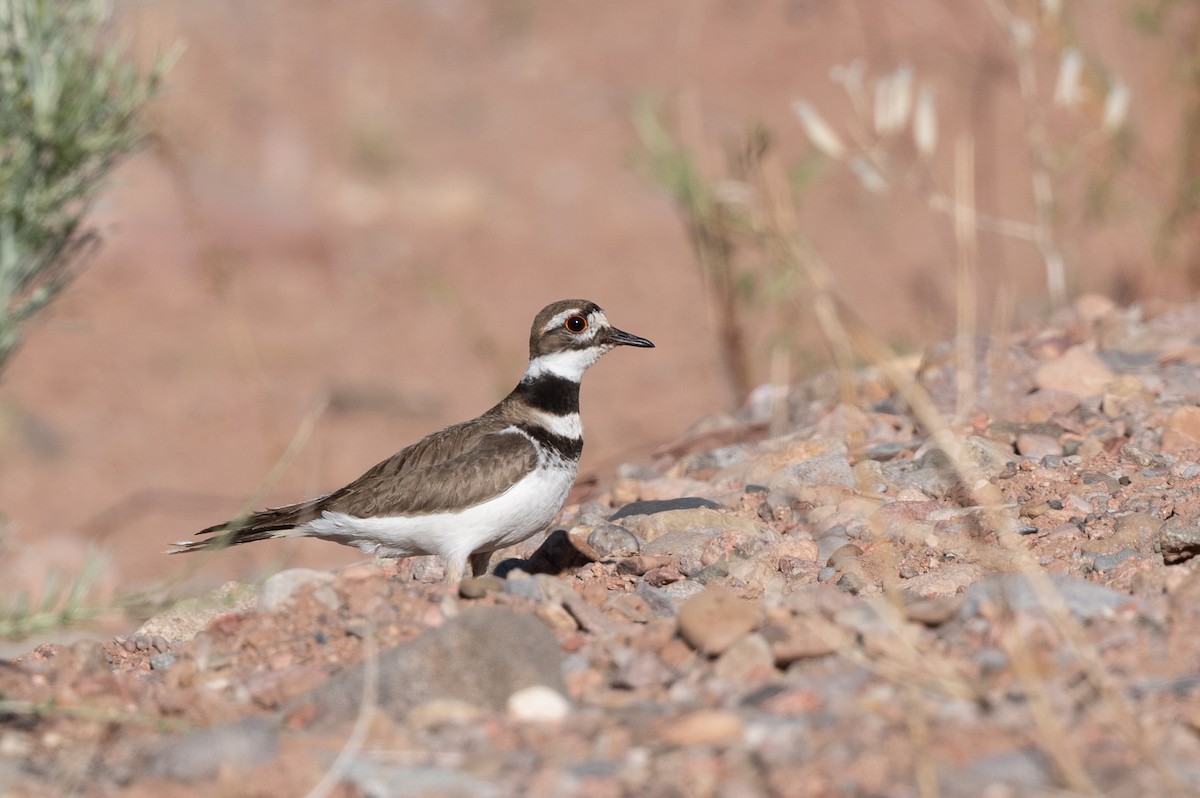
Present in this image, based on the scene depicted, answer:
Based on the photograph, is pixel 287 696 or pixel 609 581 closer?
pixel 287 696

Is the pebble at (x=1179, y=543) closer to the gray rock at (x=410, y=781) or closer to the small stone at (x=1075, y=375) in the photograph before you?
the small stone at (x=1075, y=375)

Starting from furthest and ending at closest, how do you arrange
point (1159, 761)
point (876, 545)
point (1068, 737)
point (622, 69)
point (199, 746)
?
1. point (622, 69)
2. point (876, 545)
3. point (199, 746)
4. point (1068, 737)
5. point (1159, 761)

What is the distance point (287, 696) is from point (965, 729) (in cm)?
173

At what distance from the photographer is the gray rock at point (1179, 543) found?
4070mm

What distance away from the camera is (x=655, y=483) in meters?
6.01

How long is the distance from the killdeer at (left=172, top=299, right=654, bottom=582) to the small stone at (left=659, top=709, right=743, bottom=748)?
1.91m

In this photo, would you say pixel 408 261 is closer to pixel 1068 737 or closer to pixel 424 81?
pixel 424 81

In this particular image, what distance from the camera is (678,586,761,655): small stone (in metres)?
3.52

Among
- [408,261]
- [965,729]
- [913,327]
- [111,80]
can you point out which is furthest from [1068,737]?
[408,261]

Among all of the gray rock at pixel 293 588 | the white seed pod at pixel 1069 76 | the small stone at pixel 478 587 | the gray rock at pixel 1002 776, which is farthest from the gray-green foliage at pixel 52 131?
the white seed pod at pixel 1069 76

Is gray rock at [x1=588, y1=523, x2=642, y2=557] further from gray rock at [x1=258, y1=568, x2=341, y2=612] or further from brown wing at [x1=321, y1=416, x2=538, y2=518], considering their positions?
gray rock at [x1=258, y1=568, x2=341, y2=612]

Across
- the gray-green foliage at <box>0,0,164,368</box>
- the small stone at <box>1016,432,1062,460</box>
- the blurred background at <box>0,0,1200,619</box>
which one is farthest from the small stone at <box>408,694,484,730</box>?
the small stone at <box>1016,432,1062,460</box>

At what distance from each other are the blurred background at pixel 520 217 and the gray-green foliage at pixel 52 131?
0.33 metres

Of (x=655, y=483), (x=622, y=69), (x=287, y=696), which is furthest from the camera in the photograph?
(x=622, y=69)
